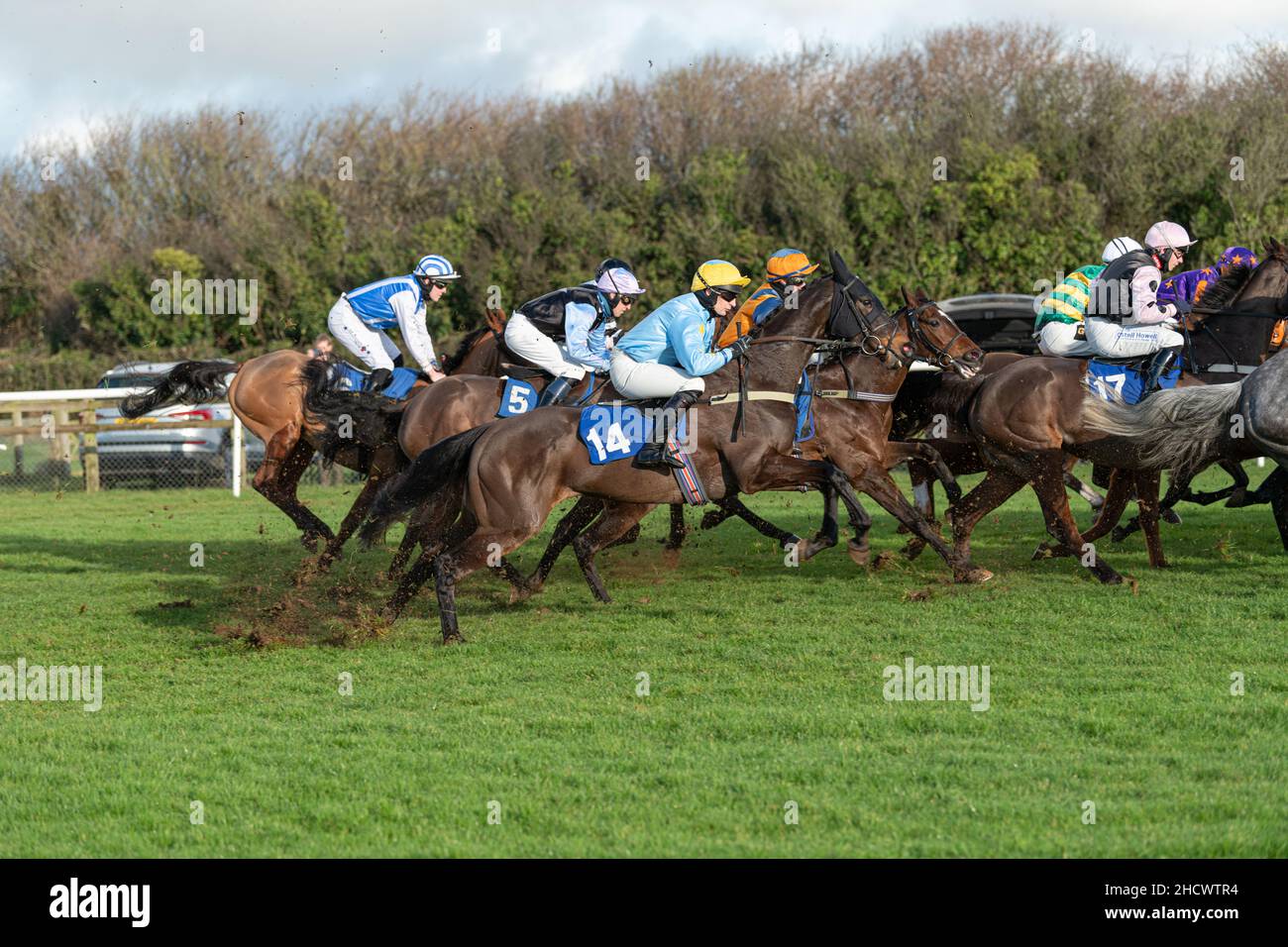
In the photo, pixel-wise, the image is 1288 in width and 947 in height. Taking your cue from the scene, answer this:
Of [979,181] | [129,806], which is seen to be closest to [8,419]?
[979,181]

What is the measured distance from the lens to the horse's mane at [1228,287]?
28.1 feet

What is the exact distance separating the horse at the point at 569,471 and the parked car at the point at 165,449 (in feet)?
30.5

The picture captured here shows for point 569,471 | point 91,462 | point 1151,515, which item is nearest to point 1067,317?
point 1151,515

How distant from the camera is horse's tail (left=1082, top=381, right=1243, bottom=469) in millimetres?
7453

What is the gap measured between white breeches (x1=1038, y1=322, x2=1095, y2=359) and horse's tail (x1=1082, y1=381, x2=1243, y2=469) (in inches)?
34.8

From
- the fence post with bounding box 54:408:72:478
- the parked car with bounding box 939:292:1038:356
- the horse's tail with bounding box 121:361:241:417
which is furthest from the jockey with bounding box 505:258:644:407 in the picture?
the fence post with bounding box 54:408:72:478

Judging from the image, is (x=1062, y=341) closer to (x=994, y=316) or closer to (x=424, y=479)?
(x=424, y=479)

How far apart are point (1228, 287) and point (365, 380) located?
5.56 meters

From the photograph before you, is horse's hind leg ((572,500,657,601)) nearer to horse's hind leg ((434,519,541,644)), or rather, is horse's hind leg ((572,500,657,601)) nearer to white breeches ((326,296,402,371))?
horse's hind leg ((434,519,541,644))

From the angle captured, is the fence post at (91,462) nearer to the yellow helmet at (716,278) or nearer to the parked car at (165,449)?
the parked car at (165,449)

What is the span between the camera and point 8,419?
59.0 feet

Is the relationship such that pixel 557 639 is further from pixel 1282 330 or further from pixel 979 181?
pixel 979 181

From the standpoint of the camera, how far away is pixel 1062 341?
28.6 feet
